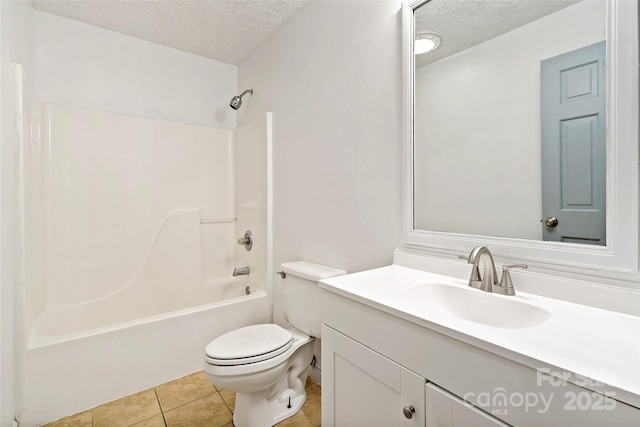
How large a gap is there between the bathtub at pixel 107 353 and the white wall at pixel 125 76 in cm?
153

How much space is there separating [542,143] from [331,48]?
1.22 meters

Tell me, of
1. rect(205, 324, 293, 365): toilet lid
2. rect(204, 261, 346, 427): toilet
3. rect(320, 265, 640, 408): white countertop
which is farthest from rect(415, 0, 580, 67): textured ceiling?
rect(205, 324, 293, 365): toilet lid

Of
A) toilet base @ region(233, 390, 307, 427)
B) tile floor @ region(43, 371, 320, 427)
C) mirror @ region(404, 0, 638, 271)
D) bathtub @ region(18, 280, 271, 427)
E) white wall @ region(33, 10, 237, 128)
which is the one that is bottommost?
tile floor @ region(43, 371, 320, 427)

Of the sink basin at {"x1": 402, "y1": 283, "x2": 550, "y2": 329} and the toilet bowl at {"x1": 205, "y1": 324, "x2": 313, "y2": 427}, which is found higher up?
the sink basin at {"x1": 402, "y1": 283, "x2": 550, "y2": 329}

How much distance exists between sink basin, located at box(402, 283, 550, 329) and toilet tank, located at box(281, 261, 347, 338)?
0.56 metres

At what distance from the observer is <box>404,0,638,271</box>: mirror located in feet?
2.51

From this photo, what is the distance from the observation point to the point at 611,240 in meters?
0.77

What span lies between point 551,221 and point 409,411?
2.33ft

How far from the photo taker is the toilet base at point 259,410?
54.5 inches

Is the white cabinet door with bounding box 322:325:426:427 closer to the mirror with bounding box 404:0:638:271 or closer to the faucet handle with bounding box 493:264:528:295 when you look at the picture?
the faucet handle with bounding box 493:264:528:295

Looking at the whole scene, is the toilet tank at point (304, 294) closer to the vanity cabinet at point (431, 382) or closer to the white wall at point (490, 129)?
the vanity cabinet at point (431, 382)

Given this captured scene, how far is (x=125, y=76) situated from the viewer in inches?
87.9

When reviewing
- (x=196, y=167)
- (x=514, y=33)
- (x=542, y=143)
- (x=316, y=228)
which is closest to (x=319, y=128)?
(x=316, y=228)

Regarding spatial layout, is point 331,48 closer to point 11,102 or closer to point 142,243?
point 11,102
